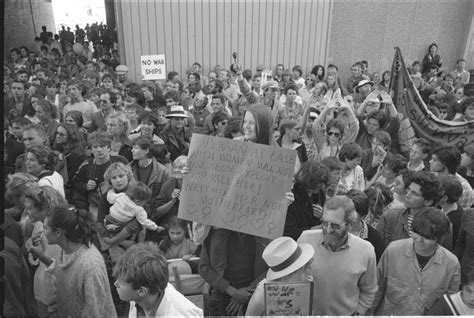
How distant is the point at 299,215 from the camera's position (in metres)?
3.13

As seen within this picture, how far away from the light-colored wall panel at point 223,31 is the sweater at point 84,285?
8826 millimetres

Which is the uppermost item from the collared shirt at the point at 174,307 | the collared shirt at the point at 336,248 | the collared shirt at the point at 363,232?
the collared shirt at the point at 336,248

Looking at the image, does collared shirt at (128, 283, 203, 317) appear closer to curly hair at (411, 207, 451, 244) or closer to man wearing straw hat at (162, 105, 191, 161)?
curly hair at (411, 207, 451, 244)

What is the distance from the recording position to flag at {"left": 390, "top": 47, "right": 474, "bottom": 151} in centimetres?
571

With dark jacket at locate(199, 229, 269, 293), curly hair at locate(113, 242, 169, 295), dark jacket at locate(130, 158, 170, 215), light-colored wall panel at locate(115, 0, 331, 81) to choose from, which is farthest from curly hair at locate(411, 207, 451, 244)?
light-colored wall panel at locate(115, 0, 331, 81)

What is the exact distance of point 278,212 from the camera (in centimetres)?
279

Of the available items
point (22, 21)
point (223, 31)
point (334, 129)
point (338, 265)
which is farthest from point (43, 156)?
point (22, 21)

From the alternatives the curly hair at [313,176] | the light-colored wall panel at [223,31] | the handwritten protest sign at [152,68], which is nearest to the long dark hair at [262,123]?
the curly hair at [313,176]

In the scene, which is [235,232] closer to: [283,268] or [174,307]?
[283,268]

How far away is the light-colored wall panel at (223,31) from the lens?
34.6 ft

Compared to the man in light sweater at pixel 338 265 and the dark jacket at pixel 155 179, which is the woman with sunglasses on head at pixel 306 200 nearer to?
the man in light sweater at pixel 338 265

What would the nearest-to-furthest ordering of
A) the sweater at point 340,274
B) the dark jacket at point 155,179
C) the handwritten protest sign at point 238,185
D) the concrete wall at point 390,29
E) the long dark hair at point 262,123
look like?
1. the sweater at point 340,274
2. the handwritten protest sign at point 238,185
3. the long dark hair at point 262,123
4. the dark jacket at point 155,179
5. the concrete wall at point 390,29

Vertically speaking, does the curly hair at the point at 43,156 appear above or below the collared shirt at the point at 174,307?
above

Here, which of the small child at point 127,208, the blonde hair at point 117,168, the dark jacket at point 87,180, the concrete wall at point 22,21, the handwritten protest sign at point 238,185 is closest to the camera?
the handwritten protest sign at point 238,185
